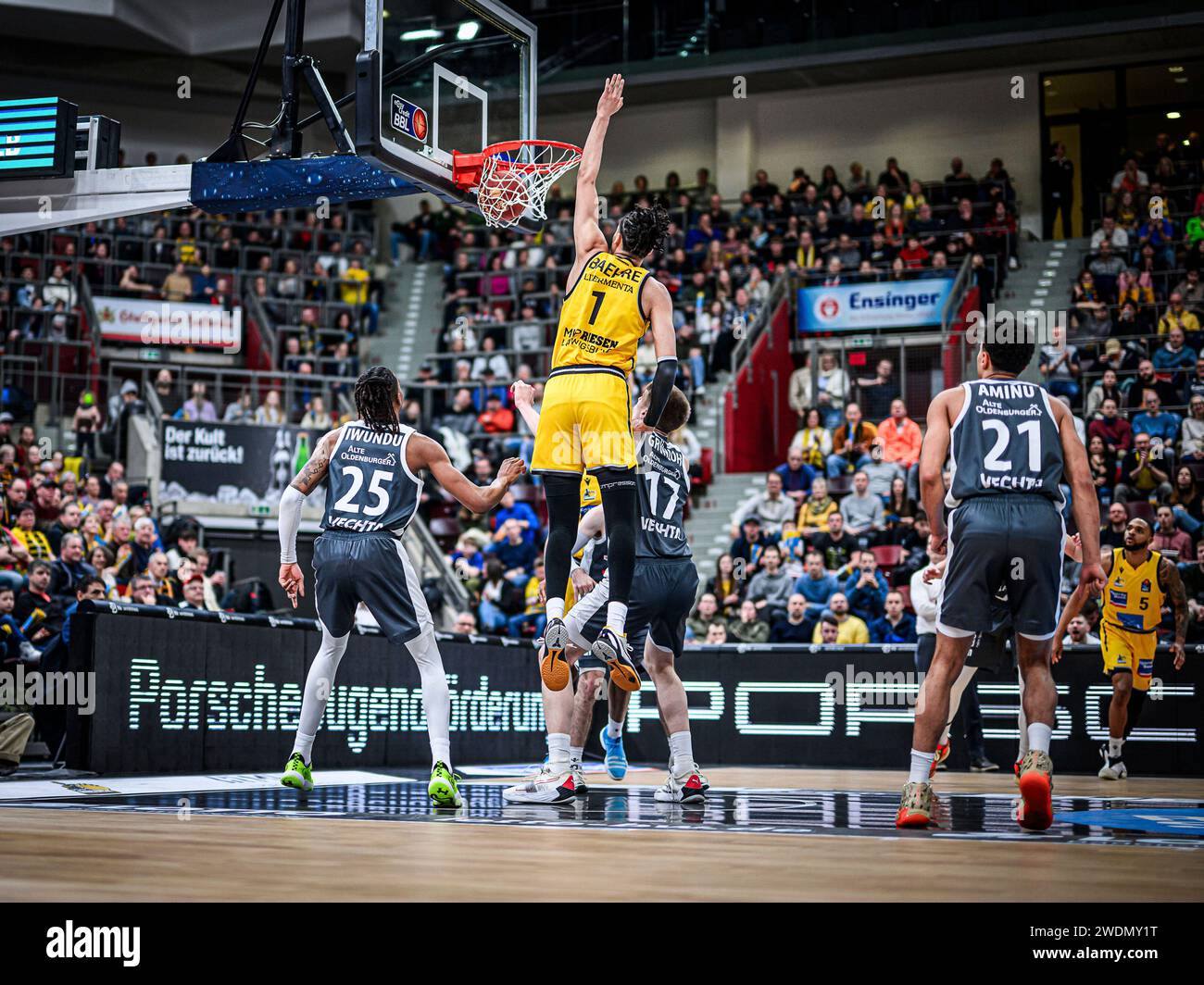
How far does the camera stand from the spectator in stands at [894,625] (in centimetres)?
1453

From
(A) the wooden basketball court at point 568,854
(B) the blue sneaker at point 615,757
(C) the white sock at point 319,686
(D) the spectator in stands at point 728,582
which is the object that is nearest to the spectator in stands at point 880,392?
(D) the spectator in stands at point 728,582

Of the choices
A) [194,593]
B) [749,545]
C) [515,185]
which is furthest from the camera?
[749,545]

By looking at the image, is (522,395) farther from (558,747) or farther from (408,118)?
(408,118)

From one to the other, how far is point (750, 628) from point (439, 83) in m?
7.50

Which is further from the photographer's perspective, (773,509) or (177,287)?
(177,287)

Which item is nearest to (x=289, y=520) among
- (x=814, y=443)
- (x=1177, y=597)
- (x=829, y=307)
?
(x=1177, y=597)

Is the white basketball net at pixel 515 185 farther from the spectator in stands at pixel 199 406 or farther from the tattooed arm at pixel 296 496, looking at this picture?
the spectator in stands at pixel 199 406

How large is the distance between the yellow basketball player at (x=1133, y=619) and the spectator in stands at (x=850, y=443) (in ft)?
18.7

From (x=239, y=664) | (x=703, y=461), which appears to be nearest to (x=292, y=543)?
(x=239, y=664)

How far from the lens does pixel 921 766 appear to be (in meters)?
5.99
